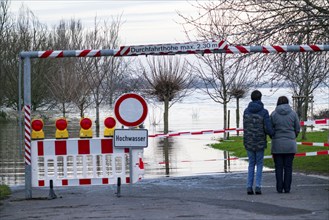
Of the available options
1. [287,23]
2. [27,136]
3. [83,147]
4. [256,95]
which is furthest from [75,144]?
[287,23]

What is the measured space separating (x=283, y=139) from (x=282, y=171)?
1.77ft

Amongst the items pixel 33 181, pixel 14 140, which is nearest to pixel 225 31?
pixel 33 181

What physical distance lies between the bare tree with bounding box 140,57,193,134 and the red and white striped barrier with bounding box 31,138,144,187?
25.7m

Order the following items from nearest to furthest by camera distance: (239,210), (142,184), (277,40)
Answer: (239,210), (142,184), (277,40)

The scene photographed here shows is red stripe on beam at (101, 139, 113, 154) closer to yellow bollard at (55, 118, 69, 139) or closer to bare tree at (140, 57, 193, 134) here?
yellow bollard at (55, 118, 69, 139)

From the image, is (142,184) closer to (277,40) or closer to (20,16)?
(277,40)

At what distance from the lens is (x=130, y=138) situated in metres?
13.7

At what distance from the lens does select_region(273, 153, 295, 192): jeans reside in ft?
43.3

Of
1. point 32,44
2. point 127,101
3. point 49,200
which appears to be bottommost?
point 49,200

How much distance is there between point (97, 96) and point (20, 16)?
81.9ft

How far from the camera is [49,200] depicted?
524 inches

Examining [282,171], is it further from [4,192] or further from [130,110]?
[4,192]

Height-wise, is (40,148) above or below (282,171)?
above

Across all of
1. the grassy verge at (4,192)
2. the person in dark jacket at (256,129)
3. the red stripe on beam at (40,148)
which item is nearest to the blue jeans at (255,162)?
the person in dark jacket at (256,129)
